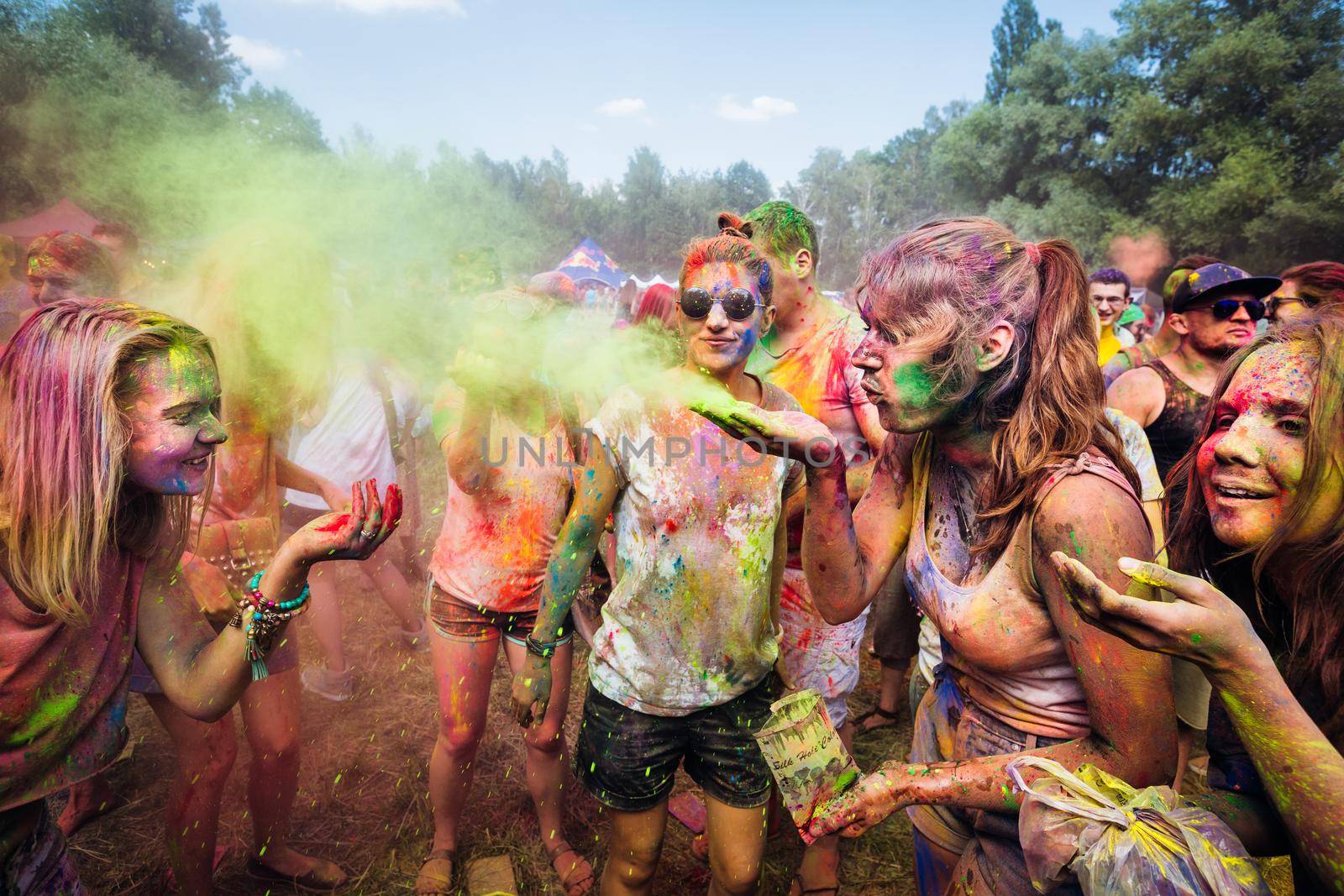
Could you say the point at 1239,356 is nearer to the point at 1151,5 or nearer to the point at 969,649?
the point at 969,649

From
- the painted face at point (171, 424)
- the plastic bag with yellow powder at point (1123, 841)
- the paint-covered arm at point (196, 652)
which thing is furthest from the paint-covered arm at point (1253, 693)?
the painted face at point (171, 424)

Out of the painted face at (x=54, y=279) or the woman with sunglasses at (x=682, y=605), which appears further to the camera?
the painted face at (x=54, y=279)

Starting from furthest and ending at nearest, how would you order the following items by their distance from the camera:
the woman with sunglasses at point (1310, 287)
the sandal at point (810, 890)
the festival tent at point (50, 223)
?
the festival tent at point (50, 223), the woman with sunglasses at point (1310, 287), the sandal at point (810, 890)

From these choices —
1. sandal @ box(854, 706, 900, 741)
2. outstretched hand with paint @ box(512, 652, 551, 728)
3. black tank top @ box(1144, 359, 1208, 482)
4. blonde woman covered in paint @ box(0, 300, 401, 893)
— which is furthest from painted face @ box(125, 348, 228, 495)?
black tank top @ box(1144, 359, 1208, 482)

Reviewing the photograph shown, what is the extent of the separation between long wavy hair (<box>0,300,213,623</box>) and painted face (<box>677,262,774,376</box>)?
71.0 inches

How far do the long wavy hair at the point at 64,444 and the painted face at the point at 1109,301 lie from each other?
8.29 metres

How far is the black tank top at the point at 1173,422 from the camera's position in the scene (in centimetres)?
409

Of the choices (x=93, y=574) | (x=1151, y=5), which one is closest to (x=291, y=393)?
(x=93, y=574)

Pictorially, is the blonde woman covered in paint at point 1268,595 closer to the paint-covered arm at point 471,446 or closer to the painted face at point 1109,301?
the paint-covered arm at point 471,446

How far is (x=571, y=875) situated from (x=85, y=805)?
2.74 m

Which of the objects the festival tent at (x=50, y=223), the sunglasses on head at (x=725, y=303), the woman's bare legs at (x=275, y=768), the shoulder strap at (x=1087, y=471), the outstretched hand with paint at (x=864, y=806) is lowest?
the woman's bare legs at (x=275, y=768)

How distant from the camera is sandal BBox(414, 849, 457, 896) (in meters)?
3.21

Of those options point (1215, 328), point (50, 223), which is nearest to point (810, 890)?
point (1215, 328)

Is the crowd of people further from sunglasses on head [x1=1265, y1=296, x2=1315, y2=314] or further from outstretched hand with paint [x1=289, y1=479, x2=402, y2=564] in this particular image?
sunglasses on head [x1=1265, y1=296, x2=1315, y2=314]
